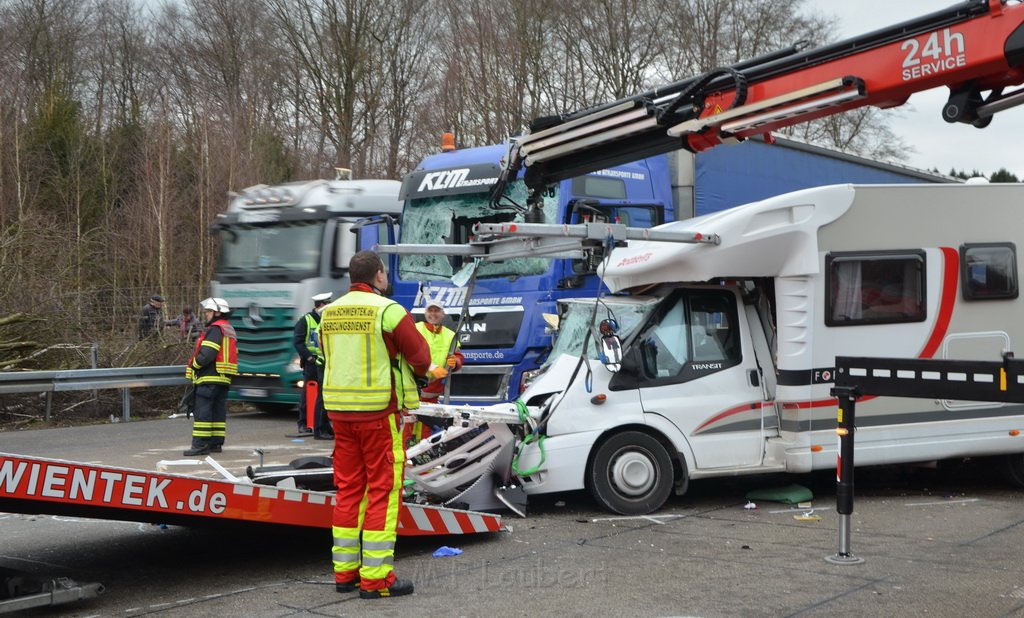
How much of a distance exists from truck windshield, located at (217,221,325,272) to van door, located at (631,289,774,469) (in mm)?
7487

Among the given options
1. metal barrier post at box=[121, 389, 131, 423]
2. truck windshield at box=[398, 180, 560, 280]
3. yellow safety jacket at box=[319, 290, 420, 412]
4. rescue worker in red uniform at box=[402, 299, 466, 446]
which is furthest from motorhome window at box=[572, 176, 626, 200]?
metal barrier post at box=[121, 389, 131, 423]

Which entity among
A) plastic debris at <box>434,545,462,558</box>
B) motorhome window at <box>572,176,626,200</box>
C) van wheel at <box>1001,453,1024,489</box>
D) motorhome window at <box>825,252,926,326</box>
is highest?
motorhome window at <box>572,176,626,200</box>

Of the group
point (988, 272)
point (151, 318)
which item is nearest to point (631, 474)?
point (988, 272)

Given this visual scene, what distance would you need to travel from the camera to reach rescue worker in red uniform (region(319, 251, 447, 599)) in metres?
6.01

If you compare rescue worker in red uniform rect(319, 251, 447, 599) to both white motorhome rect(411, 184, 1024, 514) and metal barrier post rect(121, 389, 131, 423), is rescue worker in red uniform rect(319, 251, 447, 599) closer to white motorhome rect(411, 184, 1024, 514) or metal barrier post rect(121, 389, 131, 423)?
white motorhome rect(411, 184, 1024, 514)

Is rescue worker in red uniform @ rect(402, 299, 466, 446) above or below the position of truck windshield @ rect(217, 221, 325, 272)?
below

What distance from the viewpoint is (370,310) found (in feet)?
20.0

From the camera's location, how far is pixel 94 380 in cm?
1518

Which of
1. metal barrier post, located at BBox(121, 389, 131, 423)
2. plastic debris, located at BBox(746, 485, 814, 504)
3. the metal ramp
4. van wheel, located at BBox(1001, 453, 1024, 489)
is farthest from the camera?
metal barrier post, located at BBox(121, 389, 131, 423)

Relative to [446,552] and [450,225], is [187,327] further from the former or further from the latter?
[446,552]

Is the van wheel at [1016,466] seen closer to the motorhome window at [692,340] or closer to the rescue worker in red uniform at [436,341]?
the motorhome window at [692,340]

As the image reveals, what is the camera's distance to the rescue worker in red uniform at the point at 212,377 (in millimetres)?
11781

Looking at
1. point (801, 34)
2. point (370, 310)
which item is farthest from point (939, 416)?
point (801, 34)

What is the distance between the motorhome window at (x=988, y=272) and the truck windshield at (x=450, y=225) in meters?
4.32
